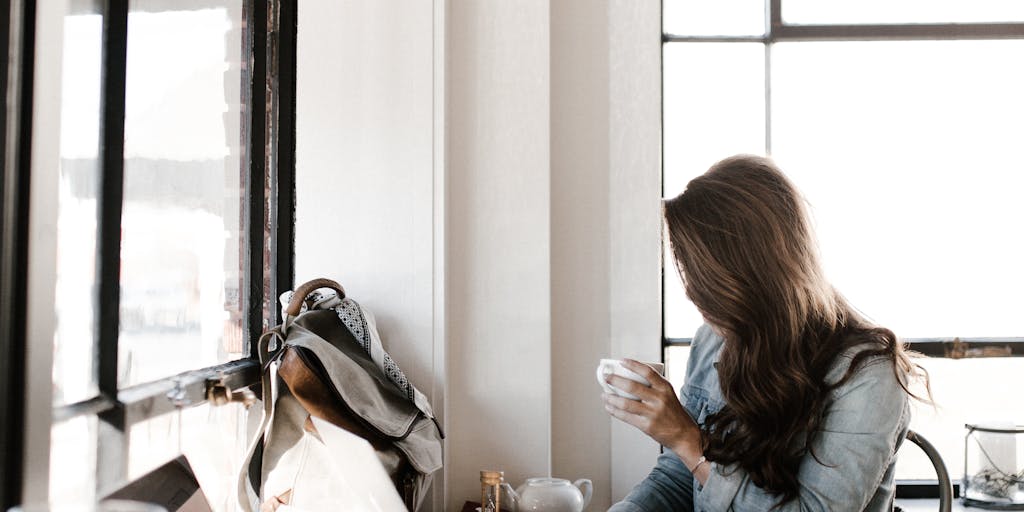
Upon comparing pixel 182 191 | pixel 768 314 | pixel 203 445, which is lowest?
pixel 203 445

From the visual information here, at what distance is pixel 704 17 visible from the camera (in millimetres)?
2379

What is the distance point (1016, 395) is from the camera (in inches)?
93.6

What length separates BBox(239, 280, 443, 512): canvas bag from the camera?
1.48m

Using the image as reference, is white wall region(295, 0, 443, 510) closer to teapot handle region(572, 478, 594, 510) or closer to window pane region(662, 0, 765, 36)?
teapot handle region(572, 478, 594, 510)

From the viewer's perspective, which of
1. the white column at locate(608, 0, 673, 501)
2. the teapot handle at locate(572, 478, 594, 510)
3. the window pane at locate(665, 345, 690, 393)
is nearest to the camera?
the teapot handle at locate(572, 478, 594, 510)

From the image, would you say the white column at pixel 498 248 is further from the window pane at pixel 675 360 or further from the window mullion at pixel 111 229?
the window mullion at pixel 111 229

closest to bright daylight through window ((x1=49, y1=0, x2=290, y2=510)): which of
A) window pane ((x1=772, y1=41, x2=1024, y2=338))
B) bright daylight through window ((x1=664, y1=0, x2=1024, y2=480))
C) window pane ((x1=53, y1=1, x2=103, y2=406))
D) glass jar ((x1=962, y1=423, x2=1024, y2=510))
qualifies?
window pane ((x1=53, y1=1, x2=103, y2=406))

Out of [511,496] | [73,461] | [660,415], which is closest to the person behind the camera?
[73,461]

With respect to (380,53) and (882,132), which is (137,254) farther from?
(882,132)

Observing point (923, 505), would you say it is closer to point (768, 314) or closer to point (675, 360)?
point (675, 360)

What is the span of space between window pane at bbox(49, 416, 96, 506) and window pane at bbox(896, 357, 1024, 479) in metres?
2.13

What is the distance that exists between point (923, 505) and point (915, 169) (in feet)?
3.12

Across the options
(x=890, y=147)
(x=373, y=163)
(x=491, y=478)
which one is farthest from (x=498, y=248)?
(x=890, y=147)

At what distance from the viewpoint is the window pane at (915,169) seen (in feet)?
7.78
